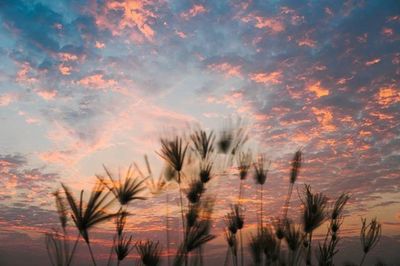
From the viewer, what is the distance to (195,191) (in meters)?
7.84

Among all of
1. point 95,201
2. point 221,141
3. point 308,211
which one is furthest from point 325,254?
point 95,201

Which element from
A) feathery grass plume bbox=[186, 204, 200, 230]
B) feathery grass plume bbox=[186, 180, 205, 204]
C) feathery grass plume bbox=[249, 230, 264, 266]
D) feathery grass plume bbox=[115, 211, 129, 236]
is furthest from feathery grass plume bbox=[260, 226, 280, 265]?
feathery grass plume bbox=[115, 211, 129, 236]

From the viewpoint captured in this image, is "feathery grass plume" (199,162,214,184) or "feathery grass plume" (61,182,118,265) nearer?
"feathery grass plume" (61,182,118,265)

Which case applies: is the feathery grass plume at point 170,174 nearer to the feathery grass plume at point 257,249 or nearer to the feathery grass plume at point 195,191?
Answer: the feathery grass plume at point 195,191

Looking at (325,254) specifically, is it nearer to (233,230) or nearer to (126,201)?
(233,230)

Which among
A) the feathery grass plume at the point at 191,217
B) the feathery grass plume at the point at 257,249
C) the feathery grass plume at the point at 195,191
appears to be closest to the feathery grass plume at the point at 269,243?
the feathery grass plume at the point at 257,249

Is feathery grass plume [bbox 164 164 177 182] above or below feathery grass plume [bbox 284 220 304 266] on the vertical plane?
above

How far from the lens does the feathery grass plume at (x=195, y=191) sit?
25.6ft

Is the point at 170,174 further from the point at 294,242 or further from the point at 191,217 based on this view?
the point at 294,242

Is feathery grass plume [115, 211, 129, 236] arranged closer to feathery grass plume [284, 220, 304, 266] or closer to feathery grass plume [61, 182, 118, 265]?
feathery grass plume [61, 182, 118, 265]

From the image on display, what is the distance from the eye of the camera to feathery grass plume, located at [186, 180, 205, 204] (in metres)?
7.80

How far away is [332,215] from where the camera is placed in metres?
9.47

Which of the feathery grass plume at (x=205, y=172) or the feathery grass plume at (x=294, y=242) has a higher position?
the feathery grass plume at (x=205, y=172)

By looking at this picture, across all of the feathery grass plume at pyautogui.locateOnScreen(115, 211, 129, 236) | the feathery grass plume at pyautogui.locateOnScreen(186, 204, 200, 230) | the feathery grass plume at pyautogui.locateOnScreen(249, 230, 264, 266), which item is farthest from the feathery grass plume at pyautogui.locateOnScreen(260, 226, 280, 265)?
the feathery grass plume at pyautogui.locateOnScreen(115, 211, 129, 236)
